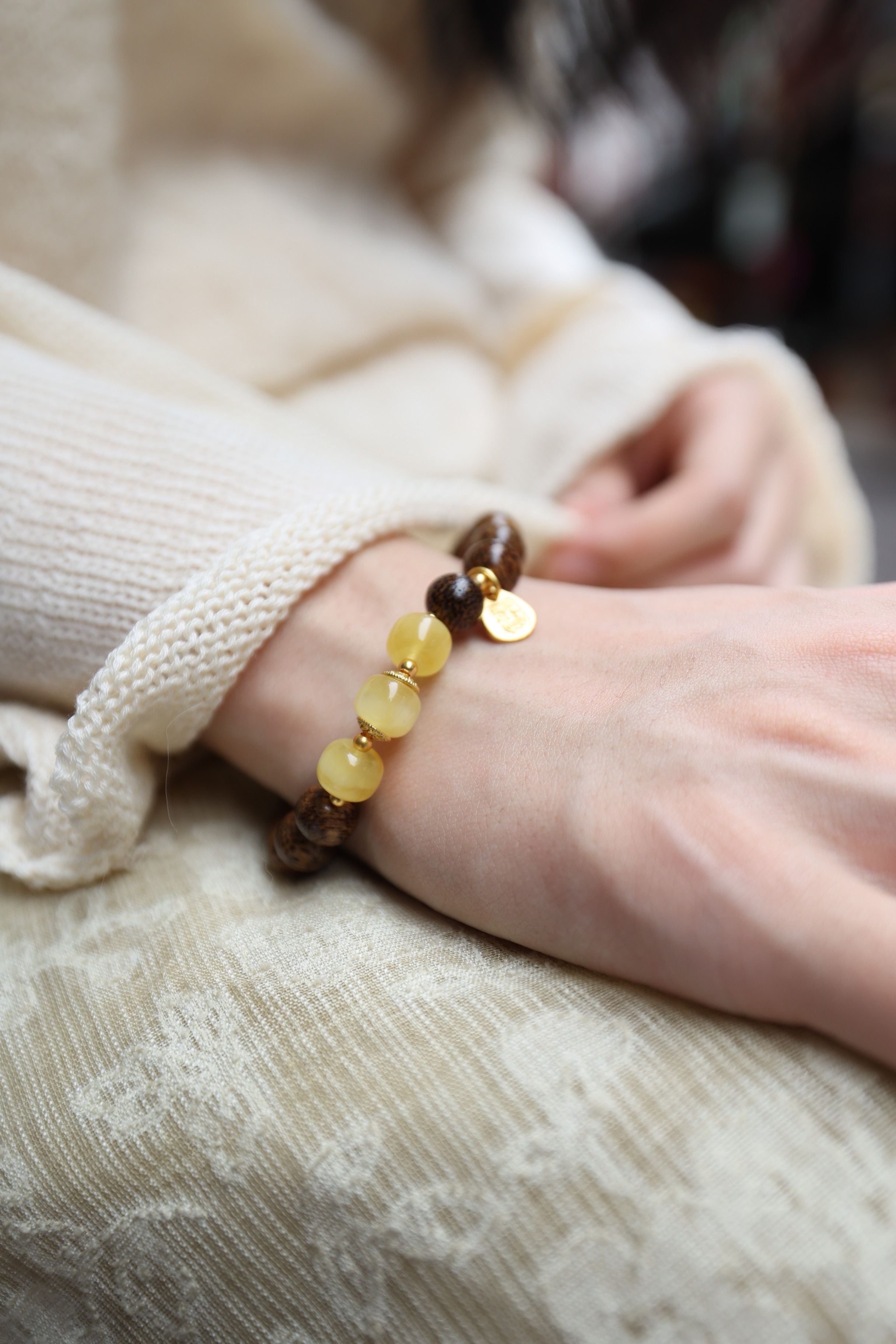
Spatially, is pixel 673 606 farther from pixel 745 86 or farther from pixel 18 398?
pixel 745 86

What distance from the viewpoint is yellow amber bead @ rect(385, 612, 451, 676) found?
426 millimetres

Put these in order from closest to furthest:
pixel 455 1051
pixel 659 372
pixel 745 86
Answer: pixel 455 1051 < pixel 659 372 < pixel 745 86

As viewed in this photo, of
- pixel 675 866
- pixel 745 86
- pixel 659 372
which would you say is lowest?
pixel 675 866

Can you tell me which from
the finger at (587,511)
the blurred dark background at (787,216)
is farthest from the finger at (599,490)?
the blurred dark background at (787,216)

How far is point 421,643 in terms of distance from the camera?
0.43m

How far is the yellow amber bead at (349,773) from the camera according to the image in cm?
41


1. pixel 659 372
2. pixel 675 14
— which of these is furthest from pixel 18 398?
pixel 675 14

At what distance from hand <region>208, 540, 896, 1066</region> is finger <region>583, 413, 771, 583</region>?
18 centimetres

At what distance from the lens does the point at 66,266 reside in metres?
0.63

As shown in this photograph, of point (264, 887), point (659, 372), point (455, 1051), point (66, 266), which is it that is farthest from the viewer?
point (659, 372)

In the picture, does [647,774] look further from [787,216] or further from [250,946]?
[787,216]

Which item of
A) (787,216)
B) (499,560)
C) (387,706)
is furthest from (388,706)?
(787,216)

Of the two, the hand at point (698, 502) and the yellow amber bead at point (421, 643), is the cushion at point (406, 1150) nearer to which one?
the yellow amber bead at point (421, 643)

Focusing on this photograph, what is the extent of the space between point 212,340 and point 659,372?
0.39 meters
